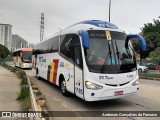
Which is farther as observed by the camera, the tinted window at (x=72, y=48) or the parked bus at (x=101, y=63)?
the tinted window at (x=72, y=48)

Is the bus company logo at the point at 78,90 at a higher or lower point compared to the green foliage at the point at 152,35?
lower

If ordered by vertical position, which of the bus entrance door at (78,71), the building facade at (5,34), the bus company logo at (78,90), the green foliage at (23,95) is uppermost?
the building facade at (5,34)

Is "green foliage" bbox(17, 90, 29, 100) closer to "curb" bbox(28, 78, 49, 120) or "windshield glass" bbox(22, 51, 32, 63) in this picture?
"curb" bbox(28, 78, 49, 120)

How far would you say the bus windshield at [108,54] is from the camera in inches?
336

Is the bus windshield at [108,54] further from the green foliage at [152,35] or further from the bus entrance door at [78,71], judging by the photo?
the green foliage at [152,35]

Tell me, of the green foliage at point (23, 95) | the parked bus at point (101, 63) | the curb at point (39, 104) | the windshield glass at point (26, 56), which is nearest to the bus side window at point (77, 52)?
the parked bus at point (101, 63)

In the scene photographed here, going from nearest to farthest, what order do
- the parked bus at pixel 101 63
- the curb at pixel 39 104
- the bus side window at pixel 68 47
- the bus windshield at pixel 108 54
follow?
the curb at pixel 39 104, the parked bus at pixel 101 63, the bus windshield at pixel 108 54, the bus side window at pixel 68 47

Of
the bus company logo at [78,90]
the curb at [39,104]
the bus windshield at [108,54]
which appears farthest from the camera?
the bus company logo at [78,90]

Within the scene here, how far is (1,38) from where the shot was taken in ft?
429

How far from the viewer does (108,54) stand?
877 cm

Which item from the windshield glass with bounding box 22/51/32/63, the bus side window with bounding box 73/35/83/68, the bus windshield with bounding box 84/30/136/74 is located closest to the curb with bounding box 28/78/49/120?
the bus side window with bounding box 73/35/83/68

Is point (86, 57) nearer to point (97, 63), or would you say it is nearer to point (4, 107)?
point (97, 63)

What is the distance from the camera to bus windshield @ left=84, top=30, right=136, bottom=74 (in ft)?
28.0

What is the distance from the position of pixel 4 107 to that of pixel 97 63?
371 cm
